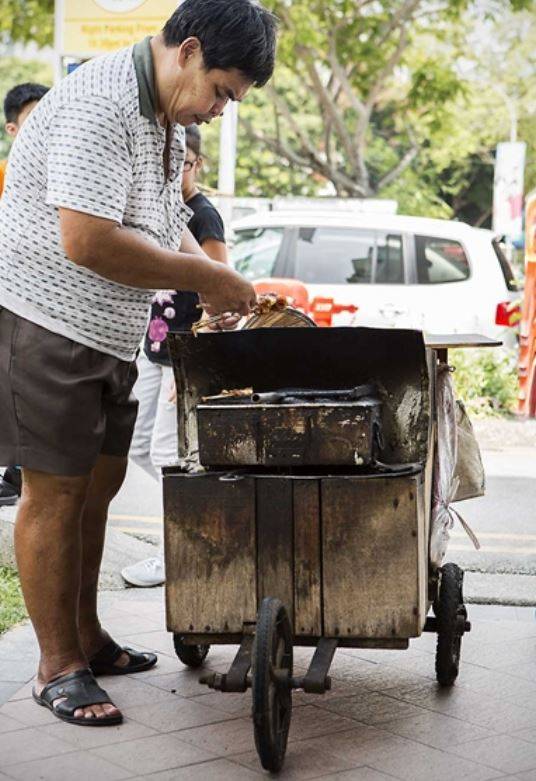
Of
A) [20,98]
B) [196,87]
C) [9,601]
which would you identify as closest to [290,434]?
[196,87]

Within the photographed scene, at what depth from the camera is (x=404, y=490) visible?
12.2ft

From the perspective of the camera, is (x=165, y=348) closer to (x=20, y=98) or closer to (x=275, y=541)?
(x=275, y=541)

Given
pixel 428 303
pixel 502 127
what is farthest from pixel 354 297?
pixel 502 127

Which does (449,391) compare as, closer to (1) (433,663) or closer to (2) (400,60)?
(1) (433,663)

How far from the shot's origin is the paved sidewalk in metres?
3.51

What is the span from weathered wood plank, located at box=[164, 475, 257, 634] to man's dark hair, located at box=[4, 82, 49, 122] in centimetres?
348

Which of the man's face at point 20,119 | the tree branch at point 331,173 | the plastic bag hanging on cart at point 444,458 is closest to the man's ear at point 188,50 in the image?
the plastic bag hanging on cart at point 444,458

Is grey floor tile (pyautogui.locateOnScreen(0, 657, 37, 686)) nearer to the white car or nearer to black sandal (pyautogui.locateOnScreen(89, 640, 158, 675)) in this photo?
black sandal (pyautogui.locateOnScreen(89, 640, 158, 675))

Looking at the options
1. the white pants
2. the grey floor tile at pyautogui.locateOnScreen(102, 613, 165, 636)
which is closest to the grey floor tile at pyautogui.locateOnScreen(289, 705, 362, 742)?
the grey floor tile at pyautogui.locateOnScreen(102, 613, 165, 636)

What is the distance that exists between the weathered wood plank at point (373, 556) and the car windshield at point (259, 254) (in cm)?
1060

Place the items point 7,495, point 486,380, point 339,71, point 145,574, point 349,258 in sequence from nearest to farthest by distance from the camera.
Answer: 1. point 145,574
2. point 7,495
3. point 486,380
4. point 349,258
5. point 339,71

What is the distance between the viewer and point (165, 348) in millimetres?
5453

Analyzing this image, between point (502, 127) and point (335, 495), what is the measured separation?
43787 millimetres

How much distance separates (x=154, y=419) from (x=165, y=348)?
504 mm
